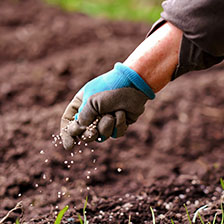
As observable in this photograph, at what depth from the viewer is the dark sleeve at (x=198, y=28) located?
1258 millimetres

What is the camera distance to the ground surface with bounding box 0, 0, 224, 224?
1.80 m

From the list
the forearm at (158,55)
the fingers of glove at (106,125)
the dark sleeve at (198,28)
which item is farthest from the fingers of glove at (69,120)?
the dark sleeve at (198,28)

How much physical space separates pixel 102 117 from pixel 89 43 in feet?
8.10

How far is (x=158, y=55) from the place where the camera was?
138cm

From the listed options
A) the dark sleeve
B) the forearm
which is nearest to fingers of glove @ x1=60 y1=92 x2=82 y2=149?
the forearm

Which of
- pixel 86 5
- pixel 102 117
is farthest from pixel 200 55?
pixel 86 5

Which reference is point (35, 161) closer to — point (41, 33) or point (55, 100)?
point (55, 100)

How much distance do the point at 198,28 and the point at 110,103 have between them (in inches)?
16.8

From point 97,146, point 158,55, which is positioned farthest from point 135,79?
point 97,146

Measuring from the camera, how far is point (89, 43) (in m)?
3.79

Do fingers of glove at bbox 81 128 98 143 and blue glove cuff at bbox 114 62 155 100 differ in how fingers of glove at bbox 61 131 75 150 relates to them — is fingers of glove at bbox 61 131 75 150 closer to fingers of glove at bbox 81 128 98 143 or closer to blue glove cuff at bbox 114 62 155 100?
fingers of glove at bbox 81 128 98 143

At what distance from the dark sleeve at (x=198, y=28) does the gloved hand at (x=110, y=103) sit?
191 millimetres

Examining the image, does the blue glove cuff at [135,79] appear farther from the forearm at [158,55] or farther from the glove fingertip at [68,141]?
the glove fingertip at [68,141]

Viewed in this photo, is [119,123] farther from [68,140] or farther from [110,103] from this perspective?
[68,140]
